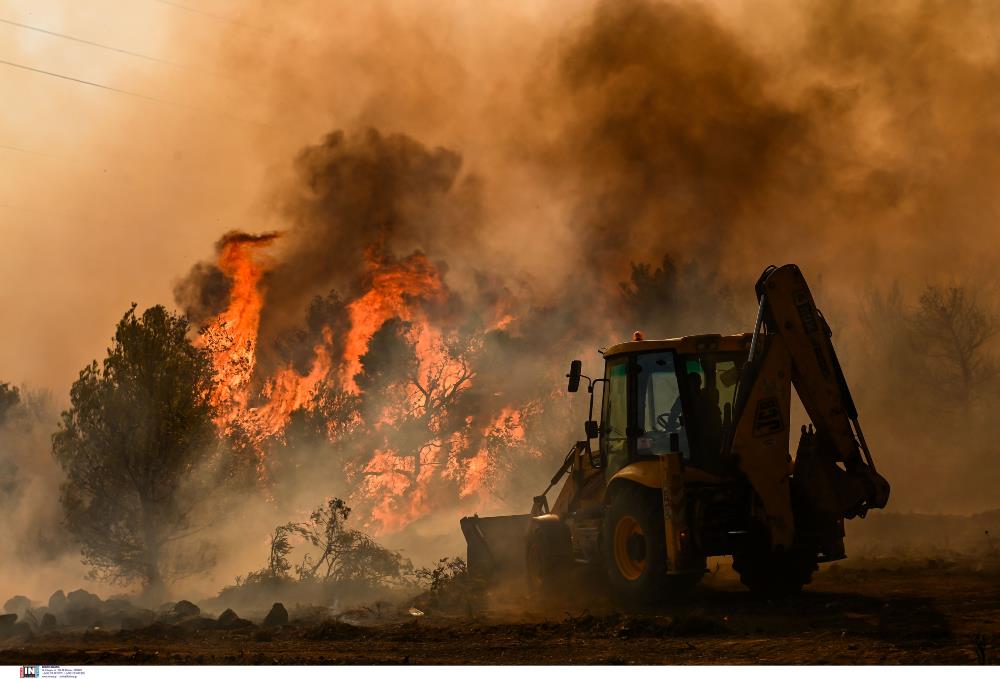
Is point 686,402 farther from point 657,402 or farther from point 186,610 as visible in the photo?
point 186,610

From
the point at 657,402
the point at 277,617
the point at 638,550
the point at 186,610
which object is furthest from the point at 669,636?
the point at 186,610

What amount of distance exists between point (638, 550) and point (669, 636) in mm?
2457

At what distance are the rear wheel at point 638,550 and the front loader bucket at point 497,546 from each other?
3.43 m

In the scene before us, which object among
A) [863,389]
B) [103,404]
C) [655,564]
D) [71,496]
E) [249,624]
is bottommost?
[249,624]

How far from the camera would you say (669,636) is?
1161 cm

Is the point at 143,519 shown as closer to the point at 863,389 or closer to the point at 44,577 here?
the point at 44,577

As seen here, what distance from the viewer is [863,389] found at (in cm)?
3916

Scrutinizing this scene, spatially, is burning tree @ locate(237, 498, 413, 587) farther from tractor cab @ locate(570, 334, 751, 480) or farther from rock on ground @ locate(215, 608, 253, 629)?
tractor cab @ locate(570, 334, 751, 480)

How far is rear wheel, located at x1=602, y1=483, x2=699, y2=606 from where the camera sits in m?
13.5

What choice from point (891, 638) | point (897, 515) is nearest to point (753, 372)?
point (891, 638)

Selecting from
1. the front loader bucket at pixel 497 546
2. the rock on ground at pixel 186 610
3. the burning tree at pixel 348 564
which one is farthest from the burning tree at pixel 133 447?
the front loader bucket at pixel 497 546

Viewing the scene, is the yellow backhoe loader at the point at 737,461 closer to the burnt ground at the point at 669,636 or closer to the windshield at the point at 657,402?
the windshield at the point at 657,402

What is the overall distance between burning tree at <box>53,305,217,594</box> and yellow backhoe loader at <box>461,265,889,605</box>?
15.3 metres

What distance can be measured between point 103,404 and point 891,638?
21567 mm
